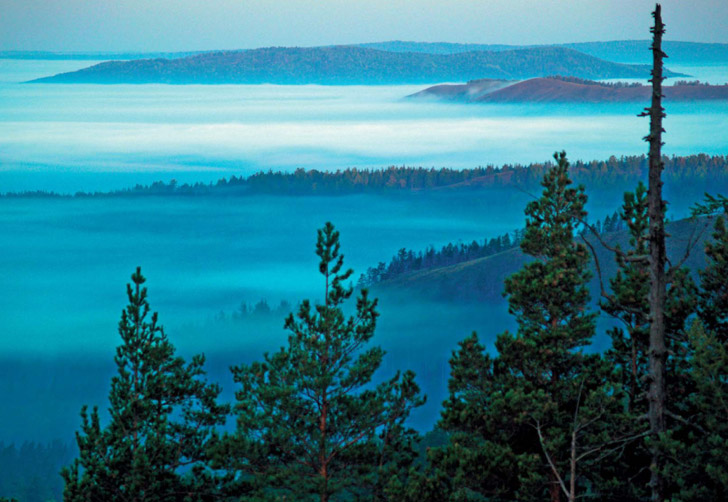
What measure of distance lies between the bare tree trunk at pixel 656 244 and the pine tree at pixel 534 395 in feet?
6.74

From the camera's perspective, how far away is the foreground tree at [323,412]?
23.3 metres

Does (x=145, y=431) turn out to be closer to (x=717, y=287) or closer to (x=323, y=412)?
(x=323, y=412)

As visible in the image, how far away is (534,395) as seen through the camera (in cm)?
2038

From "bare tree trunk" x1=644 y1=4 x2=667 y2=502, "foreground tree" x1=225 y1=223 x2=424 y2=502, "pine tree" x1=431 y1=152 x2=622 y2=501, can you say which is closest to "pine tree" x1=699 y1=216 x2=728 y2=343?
"pine tree" x1=431 y1=152 x2=622 y2=501

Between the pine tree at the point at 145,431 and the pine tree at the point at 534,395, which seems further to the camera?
the pine tree at the point at 145,431

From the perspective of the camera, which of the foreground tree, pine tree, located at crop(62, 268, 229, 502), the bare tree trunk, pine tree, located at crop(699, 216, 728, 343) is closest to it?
the bare tree trunk

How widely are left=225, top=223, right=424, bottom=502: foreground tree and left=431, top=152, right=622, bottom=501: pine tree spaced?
254 cm

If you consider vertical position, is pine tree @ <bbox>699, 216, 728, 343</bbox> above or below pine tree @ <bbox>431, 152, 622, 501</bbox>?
above

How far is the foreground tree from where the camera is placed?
23297 mm

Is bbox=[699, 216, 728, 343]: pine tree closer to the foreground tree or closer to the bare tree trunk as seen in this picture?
the bare tree trunk

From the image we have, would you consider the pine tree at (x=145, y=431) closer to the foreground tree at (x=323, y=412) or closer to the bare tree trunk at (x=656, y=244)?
the foreground tree at (x=323, y=412)

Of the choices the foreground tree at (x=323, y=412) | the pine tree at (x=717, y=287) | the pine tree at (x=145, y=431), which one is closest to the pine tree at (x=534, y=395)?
the foreground tree at (x=323, y=412)

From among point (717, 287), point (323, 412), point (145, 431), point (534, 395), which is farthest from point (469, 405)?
point (145, 431)

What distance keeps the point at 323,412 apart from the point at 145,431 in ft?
19.4
